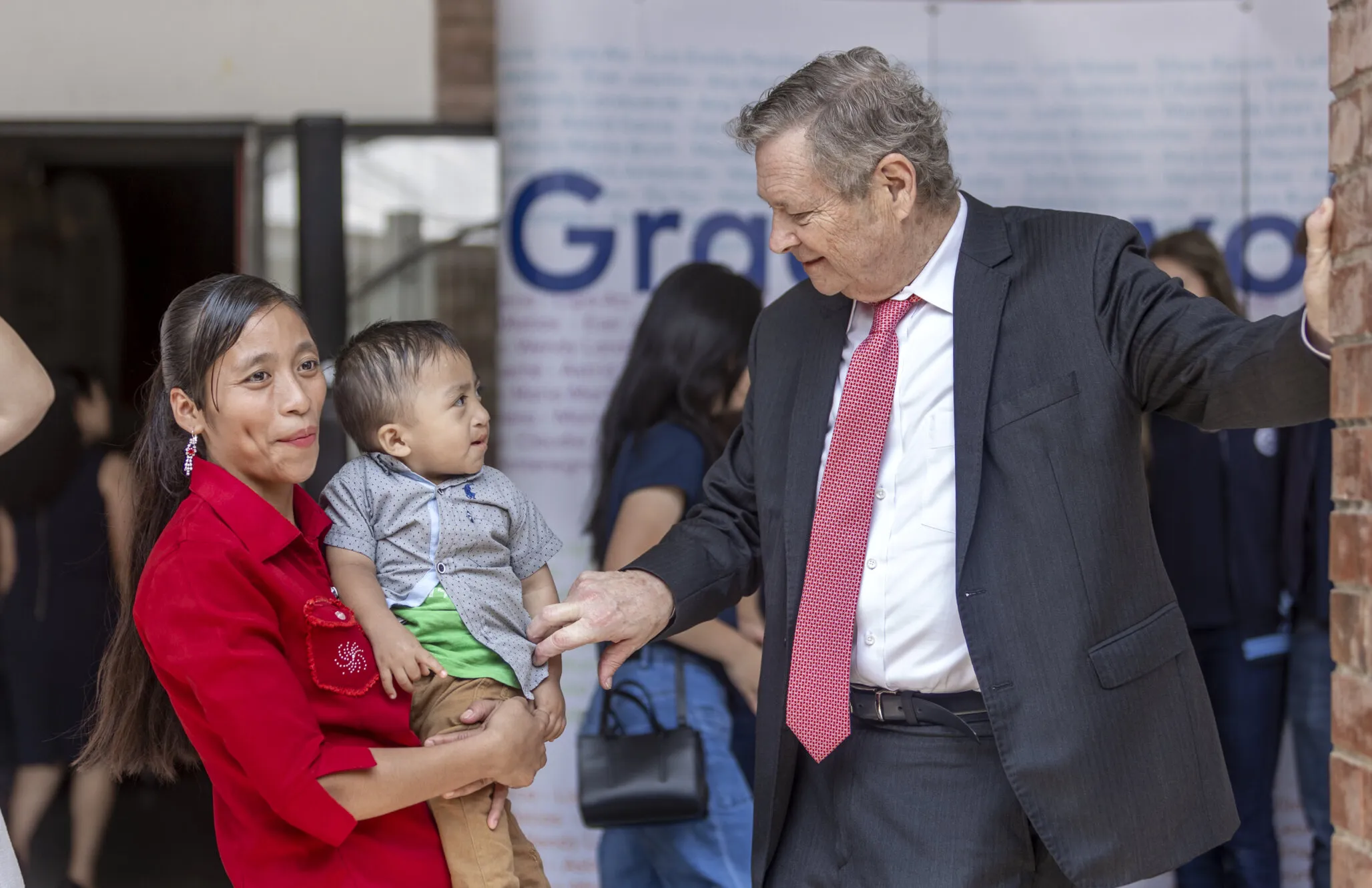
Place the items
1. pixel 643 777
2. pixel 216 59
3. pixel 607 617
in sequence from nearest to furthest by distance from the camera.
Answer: pixel 607 617
pixel 643 777
pixel 216 59

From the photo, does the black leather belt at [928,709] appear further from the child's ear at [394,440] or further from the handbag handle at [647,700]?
the handbag handle at [647,700]

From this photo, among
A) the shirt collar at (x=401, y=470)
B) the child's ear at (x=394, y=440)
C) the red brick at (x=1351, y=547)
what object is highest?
the child's ear at (x=394, y=440)

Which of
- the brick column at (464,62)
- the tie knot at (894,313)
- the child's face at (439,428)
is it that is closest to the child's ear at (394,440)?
the child's face at (439,428)

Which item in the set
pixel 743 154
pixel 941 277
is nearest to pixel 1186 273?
pixel 743 154

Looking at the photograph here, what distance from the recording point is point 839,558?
7.00 feet

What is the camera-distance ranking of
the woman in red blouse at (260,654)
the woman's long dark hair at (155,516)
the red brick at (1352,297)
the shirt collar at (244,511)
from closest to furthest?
the red brick at (1352,297), the woman in red blouse at (260,654), the shirt collar at (244,511), the woman's long dark hair at (155,516)

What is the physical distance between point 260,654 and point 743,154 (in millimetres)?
2579

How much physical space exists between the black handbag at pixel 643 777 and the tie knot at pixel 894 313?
1475mm

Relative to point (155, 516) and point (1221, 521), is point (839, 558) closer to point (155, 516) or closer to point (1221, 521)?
point (155, 516)

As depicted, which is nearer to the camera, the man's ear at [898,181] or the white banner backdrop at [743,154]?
the man's ear at [898,181]

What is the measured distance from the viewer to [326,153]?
3.89 metres

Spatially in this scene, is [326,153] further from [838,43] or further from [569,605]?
[569,605]

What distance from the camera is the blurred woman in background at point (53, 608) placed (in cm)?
409

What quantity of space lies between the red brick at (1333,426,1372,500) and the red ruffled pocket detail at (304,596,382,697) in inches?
53.1
